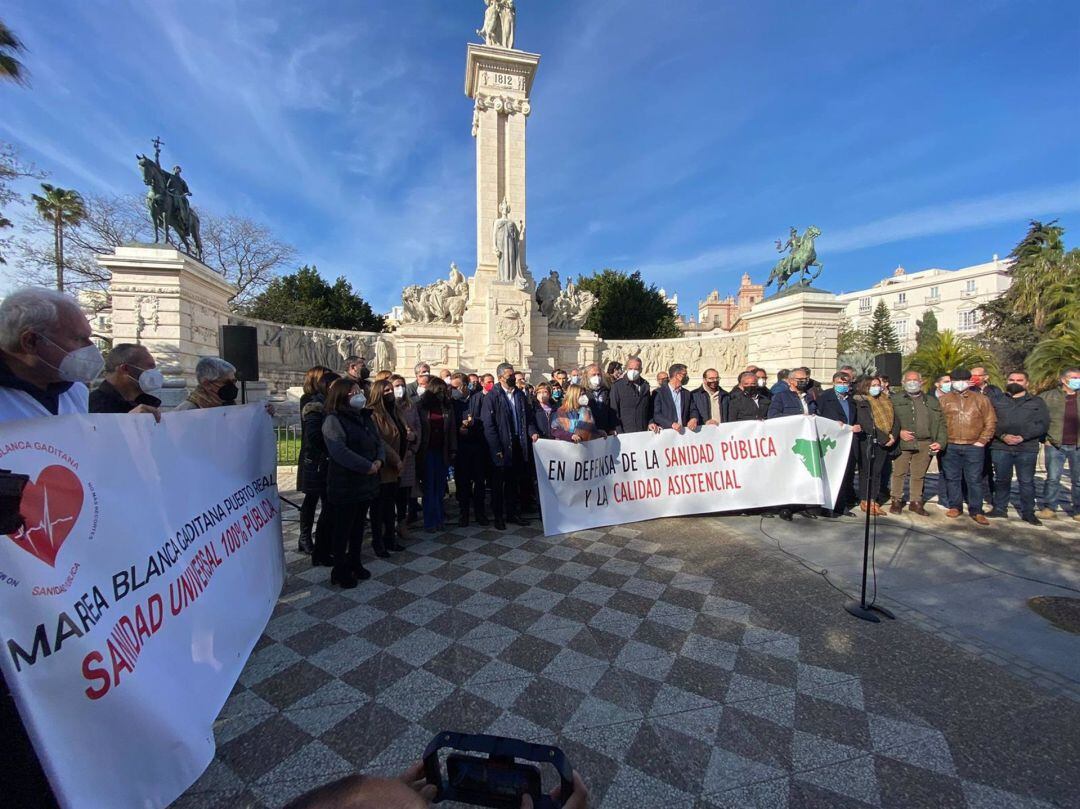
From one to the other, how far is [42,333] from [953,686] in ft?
15.7

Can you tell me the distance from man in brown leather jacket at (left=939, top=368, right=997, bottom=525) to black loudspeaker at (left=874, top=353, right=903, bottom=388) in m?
2.68

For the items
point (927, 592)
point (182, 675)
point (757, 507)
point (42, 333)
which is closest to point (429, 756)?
point (182, 675)

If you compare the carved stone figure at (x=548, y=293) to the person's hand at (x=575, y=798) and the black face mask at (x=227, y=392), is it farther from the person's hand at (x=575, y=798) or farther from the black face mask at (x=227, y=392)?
the person's hand at (x=575, y=798)

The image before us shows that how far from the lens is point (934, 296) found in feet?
236

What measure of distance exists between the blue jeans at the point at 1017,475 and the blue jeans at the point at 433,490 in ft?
23.4

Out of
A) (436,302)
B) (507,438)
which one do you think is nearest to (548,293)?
(436,302)

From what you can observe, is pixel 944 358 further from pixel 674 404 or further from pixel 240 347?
pixel 240 347

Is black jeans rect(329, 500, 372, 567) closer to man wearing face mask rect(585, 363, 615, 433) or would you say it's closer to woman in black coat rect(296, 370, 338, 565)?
woman in black coat rect(296, 370, 338, 565)

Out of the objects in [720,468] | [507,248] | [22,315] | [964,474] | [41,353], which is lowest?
[964,474]

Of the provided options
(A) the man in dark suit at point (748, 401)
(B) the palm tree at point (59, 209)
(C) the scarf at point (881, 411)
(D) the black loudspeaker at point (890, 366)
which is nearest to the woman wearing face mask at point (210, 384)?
(A) the man in dark suit at point (748, 401)

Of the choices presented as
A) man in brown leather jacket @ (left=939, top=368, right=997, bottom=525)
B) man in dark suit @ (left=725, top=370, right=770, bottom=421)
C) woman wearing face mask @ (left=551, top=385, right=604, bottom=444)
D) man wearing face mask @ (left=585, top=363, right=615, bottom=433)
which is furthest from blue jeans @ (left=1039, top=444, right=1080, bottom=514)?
woman wearing face mask @ (left=551, top=385, right=604, bottom=444)

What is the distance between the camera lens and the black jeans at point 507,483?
223 inches

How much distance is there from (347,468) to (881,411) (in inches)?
262

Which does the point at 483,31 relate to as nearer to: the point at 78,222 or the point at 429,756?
the point at 78,222
